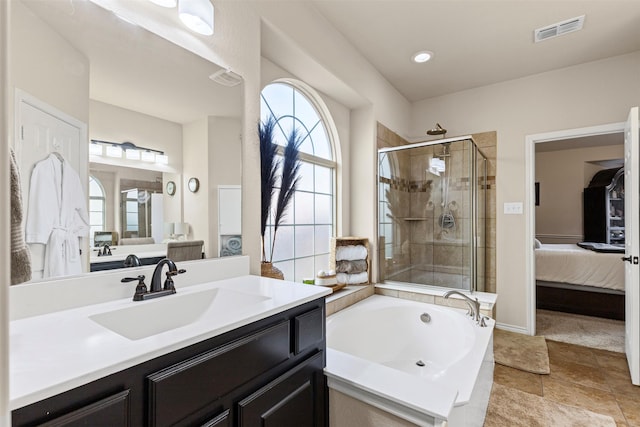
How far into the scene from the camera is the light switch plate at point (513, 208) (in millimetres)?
3086

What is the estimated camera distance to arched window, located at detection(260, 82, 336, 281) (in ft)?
7.45

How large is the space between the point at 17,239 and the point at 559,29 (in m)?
3.40

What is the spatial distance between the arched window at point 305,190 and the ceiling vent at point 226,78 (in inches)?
22.5

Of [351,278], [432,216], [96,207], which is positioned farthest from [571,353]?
[96,207]

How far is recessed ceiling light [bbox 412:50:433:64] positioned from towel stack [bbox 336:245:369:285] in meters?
1.78

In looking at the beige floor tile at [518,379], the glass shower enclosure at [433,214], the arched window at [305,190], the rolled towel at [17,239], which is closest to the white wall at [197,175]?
the rolled towel at [17,239]

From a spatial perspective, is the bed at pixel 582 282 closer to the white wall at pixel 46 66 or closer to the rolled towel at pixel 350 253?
the rolled towel at pixel 350 253

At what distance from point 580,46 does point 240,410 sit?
11.6 ft

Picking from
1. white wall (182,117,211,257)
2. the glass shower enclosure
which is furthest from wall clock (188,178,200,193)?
the glass shower enclosure

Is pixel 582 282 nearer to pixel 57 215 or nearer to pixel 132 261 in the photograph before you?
pixel 132 261

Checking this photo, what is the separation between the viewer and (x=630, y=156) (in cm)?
219

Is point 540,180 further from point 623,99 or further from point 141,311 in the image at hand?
point 141,311

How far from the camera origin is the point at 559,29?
2.31 metres

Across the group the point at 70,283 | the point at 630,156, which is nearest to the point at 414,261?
the point at 630,156
